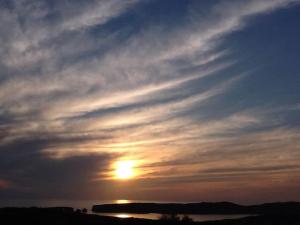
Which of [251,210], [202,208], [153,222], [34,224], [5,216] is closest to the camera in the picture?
[34,224]

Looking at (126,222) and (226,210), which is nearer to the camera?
(126,222)

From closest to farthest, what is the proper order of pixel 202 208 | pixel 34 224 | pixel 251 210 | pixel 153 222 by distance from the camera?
pixel 34 224 → pixel 153 222 → pixel 251 210 → pixel 202 208

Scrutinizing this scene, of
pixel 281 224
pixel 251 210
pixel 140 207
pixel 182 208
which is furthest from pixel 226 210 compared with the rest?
pixel 281 224

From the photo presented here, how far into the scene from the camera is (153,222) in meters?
43.4

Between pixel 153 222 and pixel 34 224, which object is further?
pixel 153 222

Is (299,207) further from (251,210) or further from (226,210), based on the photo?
(226,210)

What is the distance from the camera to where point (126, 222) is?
139 feet

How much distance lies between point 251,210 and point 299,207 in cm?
1823

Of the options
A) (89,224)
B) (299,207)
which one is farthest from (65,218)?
(299,207)

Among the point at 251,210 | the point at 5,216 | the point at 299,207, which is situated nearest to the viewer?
the point at 5,216

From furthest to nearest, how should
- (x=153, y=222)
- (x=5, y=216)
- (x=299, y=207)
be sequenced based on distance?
(x=299, y=207) < (x=153, y=222) < (x=5, y=216)

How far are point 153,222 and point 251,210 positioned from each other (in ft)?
344

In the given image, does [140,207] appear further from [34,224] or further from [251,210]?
[34,224]

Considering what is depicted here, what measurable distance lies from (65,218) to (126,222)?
232 inches
